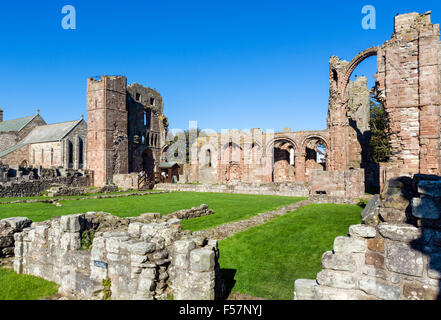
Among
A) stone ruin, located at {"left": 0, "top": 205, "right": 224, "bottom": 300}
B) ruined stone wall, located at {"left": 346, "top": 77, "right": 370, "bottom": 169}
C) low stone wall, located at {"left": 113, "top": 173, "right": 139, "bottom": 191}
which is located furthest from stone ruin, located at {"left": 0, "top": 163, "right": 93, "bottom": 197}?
ruined stone wall, located at {"left": 346, "top": 77, "right": 370, "bottom": 169}

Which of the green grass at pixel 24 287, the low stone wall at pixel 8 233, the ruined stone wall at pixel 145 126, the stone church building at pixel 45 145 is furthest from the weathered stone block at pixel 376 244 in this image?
the stone church building at pixel 45 145

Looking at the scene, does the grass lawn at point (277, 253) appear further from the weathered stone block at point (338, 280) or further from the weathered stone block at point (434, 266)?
the weathered stone block at point (434, 266)

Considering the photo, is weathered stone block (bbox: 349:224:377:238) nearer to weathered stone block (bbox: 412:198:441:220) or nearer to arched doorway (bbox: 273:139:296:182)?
weathered stone block (bbox: 412:198:441:220)

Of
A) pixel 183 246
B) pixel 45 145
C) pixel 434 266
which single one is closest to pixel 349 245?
pixel 434 266

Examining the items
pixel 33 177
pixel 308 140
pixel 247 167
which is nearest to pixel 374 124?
pixel 308 140

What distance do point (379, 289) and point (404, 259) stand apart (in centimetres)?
43

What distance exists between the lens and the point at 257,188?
69.8 ft

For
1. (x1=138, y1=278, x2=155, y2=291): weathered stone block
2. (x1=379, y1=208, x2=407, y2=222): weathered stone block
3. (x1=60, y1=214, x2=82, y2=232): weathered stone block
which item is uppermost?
(x1=379, y1=208, x2=407, y2=222): weathered stone block

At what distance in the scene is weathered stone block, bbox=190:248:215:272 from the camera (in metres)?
3.69

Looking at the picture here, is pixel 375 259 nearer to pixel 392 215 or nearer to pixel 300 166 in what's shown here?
pixel 392 215

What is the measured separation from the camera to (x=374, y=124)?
87.5 feet
